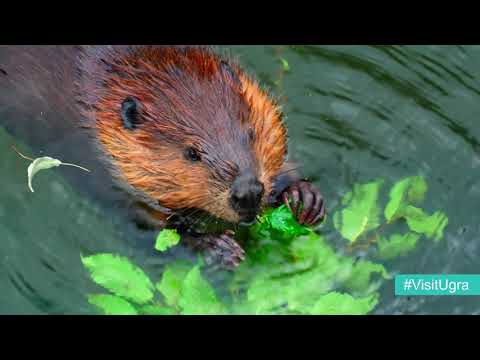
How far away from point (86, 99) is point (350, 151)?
132 centimetres

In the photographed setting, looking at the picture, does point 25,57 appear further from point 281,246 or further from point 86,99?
point 281,246

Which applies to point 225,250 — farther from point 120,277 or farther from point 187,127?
point 187,127

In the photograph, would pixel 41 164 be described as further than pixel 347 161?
No

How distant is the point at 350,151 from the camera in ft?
14.5

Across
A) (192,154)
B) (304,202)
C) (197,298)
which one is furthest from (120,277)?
(304,202)

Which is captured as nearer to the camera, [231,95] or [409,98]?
[231,95]

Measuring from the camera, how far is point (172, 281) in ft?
12.6

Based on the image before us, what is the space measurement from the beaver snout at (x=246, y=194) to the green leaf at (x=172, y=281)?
0.53m

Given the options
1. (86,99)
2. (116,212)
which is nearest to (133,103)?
(86,99)

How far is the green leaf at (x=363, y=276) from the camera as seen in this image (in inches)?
153

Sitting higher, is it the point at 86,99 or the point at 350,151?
the point at 350,151

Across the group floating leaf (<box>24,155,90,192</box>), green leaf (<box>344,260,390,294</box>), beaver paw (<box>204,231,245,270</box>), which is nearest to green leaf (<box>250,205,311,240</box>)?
beaver paw (<box>204,231,245,270</box>)

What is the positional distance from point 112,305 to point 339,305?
942 millimetres

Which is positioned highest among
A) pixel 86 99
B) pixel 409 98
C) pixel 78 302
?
pixel 409 98
